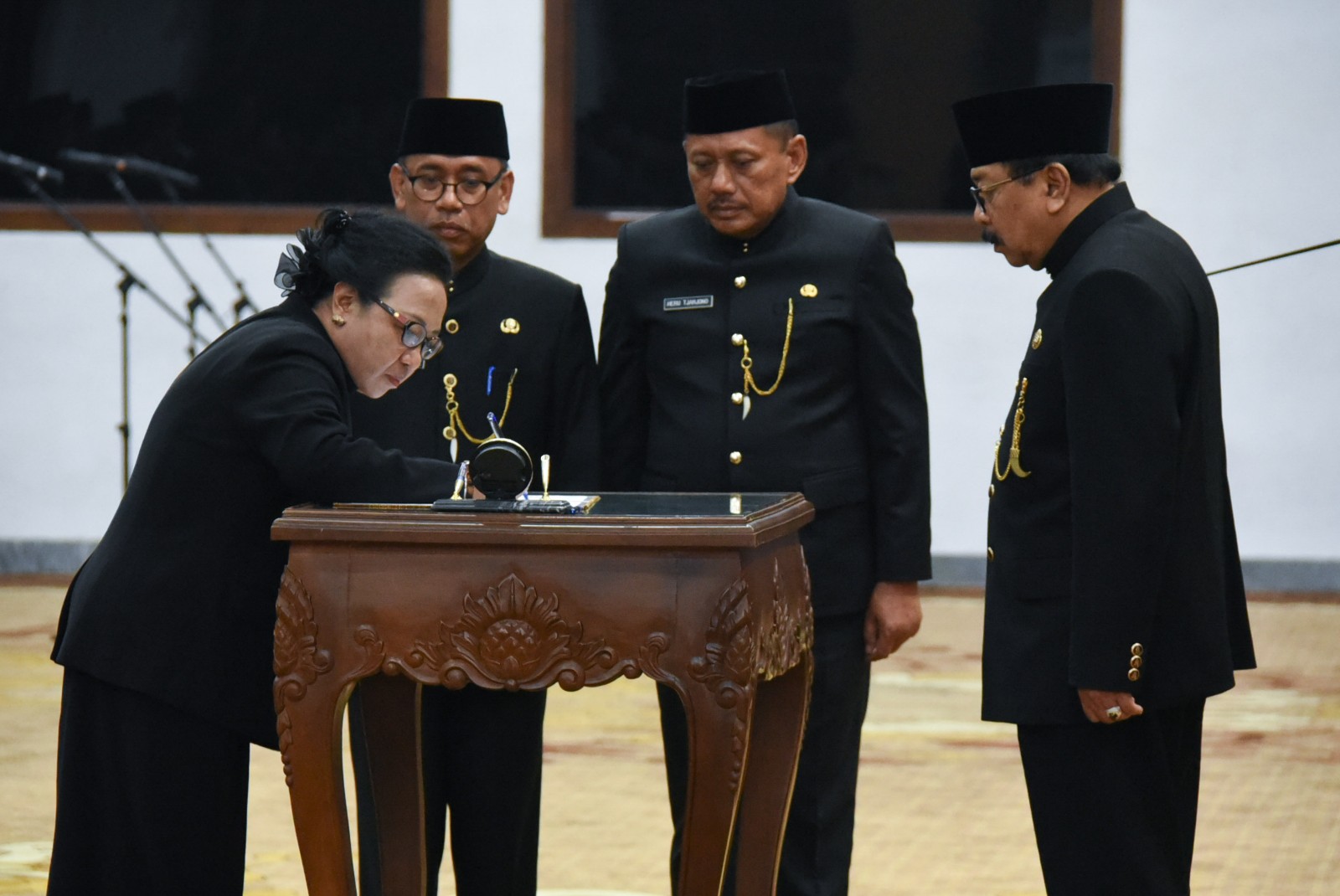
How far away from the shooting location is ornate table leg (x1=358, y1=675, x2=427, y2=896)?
2541 mm

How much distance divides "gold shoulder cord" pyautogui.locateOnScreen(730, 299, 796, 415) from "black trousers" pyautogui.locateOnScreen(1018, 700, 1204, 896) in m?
0.76

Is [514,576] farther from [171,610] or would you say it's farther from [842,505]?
[842,505]

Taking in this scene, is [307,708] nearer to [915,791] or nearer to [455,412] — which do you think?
[455,412]

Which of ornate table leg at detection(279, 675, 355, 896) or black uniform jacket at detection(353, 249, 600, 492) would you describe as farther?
black uniform jacket at detection(353, 249, 600, 492)

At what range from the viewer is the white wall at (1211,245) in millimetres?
6883

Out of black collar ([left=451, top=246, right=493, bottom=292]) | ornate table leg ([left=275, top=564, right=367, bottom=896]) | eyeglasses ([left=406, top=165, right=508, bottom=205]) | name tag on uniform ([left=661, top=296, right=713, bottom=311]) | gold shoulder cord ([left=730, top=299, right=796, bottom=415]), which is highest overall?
eyeglasses ([left=406, top=165, right=508, bottom=205])

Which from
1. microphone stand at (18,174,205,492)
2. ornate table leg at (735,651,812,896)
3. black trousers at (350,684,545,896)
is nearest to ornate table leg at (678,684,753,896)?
ornate table leg at (735,651,812,896)

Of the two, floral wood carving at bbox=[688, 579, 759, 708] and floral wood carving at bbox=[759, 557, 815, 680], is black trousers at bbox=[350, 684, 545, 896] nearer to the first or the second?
floral wood carving at bbox=[759, 557, 815, 680]

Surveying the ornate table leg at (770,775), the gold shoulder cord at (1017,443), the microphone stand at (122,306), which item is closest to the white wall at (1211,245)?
the microphone stand at (122,306)

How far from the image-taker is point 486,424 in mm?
2779

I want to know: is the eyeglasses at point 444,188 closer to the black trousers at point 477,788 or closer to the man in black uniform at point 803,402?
the man in black uniform at point 803,402

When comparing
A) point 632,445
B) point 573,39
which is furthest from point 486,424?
point 573,39

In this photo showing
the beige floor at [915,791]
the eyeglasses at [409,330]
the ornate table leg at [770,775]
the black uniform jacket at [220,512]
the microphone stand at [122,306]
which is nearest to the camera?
the black uniform jacket at [220,512]

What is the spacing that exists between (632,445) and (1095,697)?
96 centimetres
